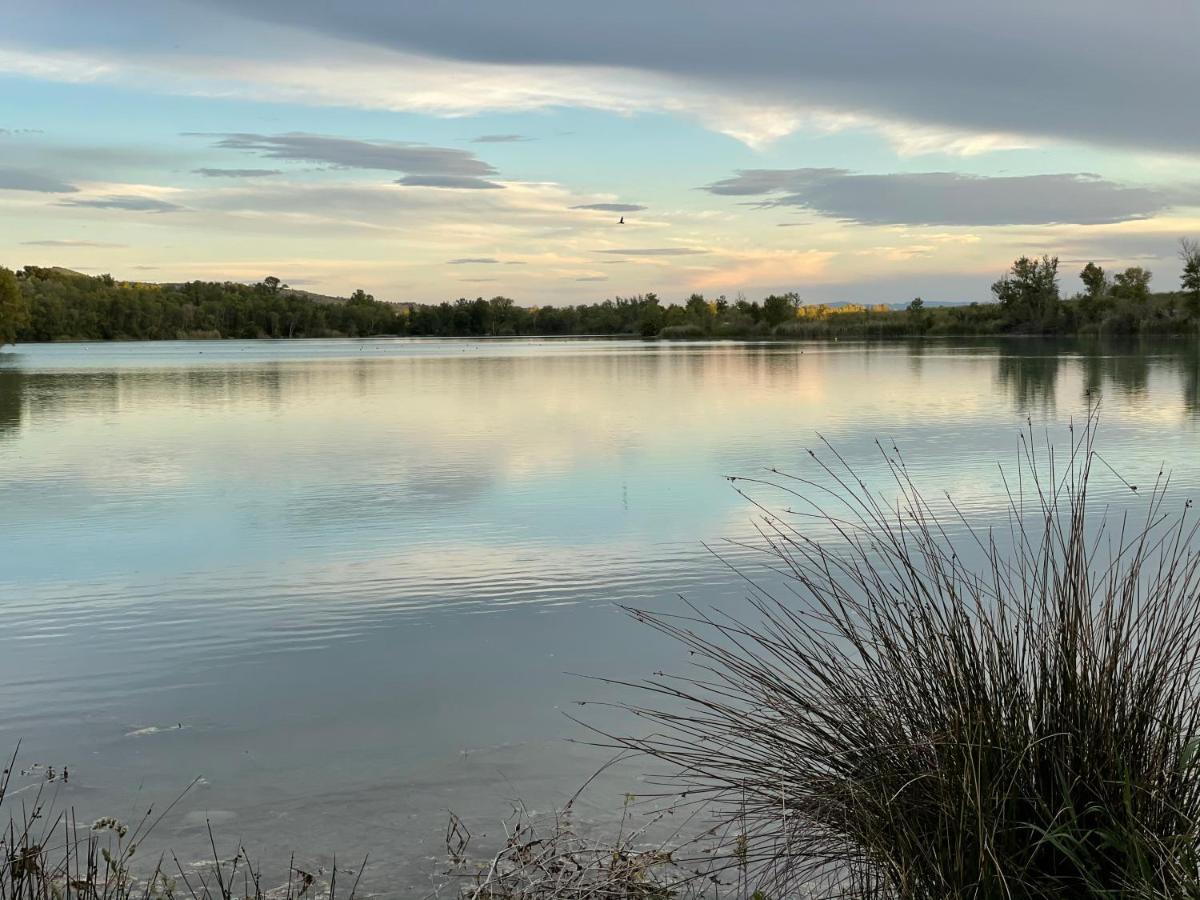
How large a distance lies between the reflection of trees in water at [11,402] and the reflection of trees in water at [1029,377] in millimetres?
17007

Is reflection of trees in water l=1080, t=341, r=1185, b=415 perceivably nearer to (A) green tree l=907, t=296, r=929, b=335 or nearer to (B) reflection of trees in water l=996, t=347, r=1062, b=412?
(B) reflection of trees in water l=996, t=347, r=1062, b=412

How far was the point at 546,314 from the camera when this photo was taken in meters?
133

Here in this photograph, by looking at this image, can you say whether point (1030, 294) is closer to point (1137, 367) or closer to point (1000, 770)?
point (1137, 367)

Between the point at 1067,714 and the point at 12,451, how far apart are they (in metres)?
15.2

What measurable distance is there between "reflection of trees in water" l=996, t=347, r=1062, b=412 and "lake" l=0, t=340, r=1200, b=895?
1234 mm

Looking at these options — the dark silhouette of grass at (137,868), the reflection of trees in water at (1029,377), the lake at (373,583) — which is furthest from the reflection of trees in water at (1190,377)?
the dark silhouette of grass at (137,868)

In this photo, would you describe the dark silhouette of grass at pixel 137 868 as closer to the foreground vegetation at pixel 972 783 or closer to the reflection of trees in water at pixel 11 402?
the foreground vegetation at pixel 972 783

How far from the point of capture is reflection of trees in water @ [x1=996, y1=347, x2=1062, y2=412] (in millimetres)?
21064

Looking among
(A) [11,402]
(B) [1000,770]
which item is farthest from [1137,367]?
(B) [1000,770]

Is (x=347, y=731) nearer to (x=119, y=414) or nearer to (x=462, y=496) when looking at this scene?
(x=462, y=496)

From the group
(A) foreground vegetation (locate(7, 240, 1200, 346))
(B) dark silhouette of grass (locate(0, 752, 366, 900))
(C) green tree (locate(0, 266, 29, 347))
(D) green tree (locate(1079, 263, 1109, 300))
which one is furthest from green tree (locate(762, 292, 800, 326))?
(B) dark silhouette of grass (locate(0, 752, 366, 900))

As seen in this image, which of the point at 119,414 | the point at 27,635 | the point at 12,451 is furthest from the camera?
the point at 119,414

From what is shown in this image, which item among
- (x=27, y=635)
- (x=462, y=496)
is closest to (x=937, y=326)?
(x=462, y=496)

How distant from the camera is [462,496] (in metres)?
10.9
